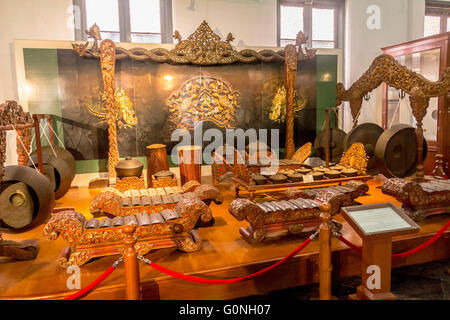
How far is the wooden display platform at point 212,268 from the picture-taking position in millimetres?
2676

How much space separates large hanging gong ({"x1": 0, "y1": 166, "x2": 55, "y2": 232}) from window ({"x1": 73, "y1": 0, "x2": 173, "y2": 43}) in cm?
421

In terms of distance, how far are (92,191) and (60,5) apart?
3314 mm

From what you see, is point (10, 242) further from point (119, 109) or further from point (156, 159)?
point (119, 109)

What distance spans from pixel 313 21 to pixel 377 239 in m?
6.44

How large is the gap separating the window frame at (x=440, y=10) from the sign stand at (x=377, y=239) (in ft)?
24.2

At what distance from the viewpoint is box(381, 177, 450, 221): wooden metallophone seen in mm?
3867

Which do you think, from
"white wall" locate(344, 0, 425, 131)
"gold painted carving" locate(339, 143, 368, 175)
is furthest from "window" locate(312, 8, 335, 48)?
"gold painted carving" locate(339, 143, 368, 175)

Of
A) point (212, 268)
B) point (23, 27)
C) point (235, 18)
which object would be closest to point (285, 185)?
point (212, 268)

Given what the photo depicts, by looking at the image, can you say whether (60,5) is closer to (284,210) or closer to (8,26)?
(8,26)

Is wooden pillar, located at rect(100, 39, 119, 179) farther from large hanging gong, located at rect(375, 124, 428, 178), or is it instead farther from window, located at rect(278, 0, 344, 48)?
large hanging gong, located at rect(375, 124, 428, 178)

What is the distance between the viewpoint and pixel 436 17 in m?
8.24
